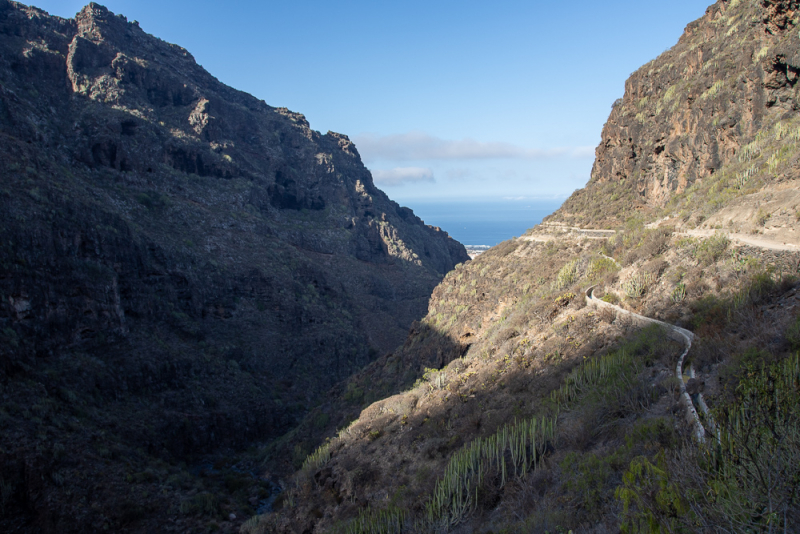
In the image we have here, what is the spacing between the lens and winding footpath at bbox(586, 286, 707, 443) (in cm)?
705

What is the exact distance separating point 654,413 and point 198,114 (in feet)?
223

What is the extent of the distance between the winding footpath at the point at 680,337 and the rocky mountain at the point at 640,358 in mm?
55

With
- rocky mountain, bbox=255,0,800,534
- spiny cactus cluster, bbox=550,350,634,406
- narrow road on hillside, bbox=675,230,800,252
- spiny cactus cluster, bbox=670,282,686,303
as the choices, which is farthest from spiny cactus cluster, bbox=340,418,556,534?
narrow road on hillside, bbox=675,230,800,252

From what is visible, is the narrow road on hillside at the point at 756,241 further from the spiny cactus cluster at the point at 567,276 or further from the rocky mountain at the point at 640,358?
the spiny cactus cluster at the point at 567,276

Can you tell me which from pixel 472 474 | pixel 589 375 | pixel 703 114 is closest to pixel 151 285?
pixel 472 474

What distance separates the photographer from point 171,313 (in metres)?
38.7

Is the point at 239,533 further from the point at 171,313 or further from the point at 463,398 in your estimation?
the point at 171,313

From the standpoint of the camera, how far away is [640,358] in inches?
448

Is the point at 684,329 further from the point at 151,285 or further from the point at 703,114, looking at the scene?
the point at 151,285

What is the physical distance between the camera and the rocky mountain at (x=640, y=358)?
19.0ft

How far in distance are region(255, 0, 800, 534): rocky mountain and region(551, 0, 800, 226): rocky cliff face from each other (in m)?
0.12

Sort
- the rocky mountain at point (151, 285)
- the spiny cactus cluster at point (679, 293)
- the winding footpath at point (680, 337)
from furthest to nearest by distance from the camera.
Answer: the rocky mountain at point (151, 285)
the spiny cactus cluster at point (679, 293)
the winding footpath at point (680, 337)

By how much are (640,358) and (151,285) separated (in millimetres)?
38483

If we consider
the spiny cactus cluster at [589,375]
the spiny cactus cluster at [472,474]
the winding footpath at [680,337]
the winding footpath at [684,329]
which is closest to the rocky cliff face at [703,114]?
the winding footpath at [684,329]
